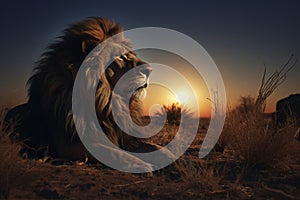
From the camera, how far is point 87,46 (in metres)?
6.09

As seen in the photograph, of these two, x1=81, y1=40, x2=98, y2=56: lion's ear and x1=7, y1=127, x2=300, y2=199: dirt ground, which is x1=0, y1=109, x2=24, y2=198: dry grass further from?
x1=81, y1=40, x2=98, y2=56: lion's ear

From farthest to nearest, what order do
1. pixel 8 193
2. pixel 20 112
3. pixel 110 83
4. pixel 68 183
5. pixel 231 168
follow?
pixel 20 112 → pixel 110 83 → pixel 231 168 → pixel 68 183 → pixel 8 193

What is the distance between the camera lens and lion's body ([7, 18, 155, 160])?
589 centimetres

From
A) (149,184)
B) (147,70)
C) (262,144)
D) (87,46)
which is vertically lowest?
(149,184)

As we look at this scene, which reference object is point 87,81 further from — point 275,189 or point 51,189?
point 275,189

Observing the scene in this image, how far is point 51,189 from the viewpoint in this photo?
14.3 feet

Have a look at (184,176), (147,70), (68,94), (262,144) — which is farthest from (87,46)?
(262,144)

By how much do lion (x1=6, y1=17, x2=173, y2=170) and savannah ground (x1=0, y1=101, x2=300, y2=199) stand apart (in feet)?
1.08

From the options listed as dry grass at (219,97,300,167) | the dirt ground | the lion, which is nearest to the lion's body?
the lion

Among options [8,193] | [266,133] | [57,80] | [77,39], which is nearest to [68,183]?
[8,193]

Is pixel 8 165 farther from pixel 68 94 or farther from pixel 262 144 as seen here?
pixel 262 144

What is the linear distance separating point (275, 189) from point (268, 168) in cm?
103

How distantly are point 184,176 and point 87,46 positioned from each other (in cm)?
236

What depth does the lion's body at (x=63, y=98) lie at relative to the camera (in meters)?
5.89
